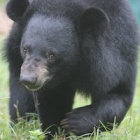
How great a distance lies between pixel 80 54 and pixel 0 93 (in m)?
3.77

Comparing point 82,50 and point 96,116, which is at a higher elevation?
point 82,50

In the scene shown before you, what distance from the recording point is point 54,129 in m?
6.34

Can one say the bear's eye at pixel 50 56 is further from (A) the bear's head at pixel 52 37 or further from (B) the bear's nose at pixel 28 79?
(B) the bear's nose at pixel 28 79

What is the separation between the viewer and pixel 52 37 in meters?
5.63

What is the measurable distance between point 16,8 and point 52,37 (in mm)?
559

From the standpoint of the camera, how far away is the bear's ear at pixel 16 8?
5.90 metres

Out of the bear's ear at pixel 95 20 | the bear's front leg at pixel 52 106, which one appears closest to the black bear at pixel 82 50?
the bear's ear at pixel 95 20

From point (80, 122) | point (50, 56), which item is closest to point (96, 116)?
point (80, 122)

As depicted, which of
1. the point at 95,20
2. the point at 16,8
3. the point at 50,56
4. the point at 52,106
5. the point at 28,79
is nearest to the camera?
the point at 28,79

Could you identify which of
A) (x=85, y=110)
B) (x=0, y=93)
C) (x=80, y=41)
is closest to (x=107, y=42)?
(x=80, y=41)

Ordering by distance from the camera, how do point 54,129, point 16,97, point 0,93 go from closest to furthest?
point 54,129 < point 16,97 < point 0,93

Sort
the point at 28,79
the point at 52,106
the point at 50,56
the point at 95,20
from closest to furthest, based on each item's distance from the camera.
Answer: the point at 28,79 → the point at 50,56 → the point at 95,20 → the point at 52,106

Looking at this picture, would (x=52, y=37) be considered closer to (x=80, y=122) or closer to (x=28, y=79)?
(x=28, y=79)

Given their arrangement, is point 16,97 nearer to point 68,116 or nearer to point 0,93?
point 68,116
